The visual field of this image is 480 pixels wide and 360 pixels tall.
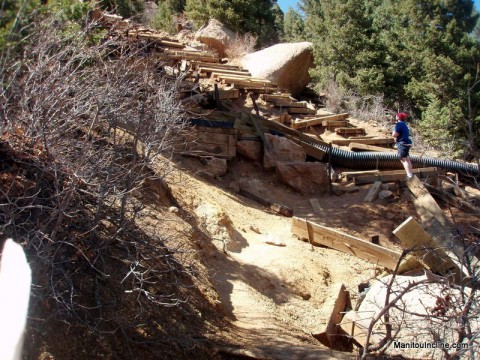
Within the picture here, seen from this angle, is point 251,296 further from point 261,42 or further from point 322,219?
point 261,42

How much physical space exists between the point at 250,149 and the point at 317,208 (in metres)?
2.04

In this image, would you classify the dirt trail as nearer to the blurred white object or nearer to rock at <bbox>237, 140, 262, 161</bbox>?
rock at <bbox>237, 140, 262, 161</bbox>

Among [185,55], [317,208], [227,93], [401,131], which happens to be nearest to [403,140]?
[401,131]

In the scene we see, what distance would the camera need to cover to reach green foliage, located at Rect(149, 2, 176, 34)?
26862 millimetres

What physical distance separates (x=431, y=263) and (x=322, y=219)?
3719 millimetres

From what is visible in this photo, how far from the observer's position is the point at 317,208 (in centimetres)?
1176

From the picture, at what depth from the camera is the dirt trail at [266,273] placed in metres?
5.63

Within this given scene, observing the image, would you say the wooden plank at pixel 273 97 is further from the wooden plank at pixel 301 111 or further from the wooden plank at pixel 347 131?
the wooden plank at pixel 347 131

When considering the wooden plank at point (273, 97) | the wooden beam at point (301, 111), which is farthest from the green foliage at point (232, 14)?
the wooden beam at point (301, 111)

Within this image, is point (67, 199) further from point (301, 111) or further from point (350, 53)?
point (350, 53)

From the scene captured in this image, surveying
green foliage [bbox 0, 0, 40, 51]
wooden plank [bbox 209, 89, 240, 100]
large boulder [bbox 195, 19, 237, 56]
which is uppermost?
large boulder [bbox 195, 19, 237, 56]

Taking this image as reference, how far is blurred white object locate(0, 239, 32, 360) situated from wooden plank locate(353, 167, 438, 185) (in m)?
10.2

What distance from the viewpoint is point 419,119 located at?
24719mm

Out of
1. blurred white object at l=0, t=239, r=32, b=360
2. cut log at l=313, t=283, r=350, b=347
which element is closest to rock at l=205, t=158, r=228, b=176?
cut log at l=313, t=283, r=350, b=347
